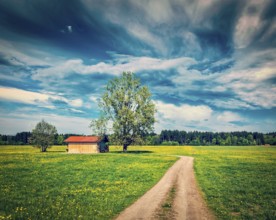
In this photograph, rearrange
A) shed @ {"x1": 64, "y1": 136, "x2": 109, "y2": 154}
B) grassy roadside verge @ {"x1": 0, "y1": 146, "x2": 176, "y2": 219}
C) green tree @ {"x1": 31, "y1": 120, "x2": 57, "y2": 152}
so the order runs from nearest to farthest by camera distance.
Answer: grassy roadside verge @ {"x1": 0, "y1": 146, "x2": 176, "y2": 219} < shed @ {"x1": 64, "y1": 136, "x2": 109, "y2": 154} < green tree @ {"x1": 31, "y1": 120, "x2": 57, "y2": 152}

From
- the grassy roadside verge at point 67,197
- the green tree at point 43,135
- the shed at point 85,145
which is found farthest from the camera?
the green tree at point 43,135

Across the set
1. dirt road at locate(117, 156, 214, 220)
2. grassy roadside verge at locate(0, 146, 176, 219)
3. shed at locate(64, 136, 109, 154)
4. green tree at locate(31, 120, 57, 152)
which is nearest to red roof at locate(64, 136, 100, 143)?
shed at locate(64, 136, 109, 154)

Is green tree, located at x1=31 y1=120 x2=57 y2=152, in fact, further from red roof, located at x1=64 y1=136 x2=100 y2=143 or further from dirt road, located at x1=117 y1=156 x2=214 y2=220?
dirt road, located at x1=117 y1=156 x2=214 y2=220

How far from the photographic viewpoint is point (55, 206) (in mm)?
12875

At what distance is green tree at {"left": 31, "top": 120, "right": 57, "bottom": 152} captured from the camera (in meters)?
76.2

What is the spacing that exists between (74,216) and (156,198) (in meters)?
5.94

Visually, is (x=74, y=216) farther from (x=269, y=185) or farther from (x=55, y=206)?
(x=269, y=185)

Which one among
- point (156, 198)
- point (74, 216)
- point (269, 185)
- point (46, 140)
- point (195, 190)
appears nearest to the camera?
point (74, 216)

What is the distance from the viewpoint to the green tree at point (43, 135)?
7625 cm

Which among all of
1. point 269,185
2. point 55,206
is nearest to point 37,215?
point 55,206

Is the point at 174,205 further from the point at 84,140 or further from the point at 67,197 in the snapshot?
the point at 84,140

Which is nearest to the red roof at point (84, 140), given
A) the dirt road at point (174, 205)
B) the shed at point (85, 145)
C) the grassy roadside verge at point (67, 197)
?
the shed at point (85, 145)

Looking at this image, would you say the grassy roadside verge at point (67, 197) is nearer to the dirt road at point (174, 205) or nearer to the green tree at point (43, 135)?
the dirt road at point (174, 205)

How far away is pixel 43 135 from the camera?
77250mm
